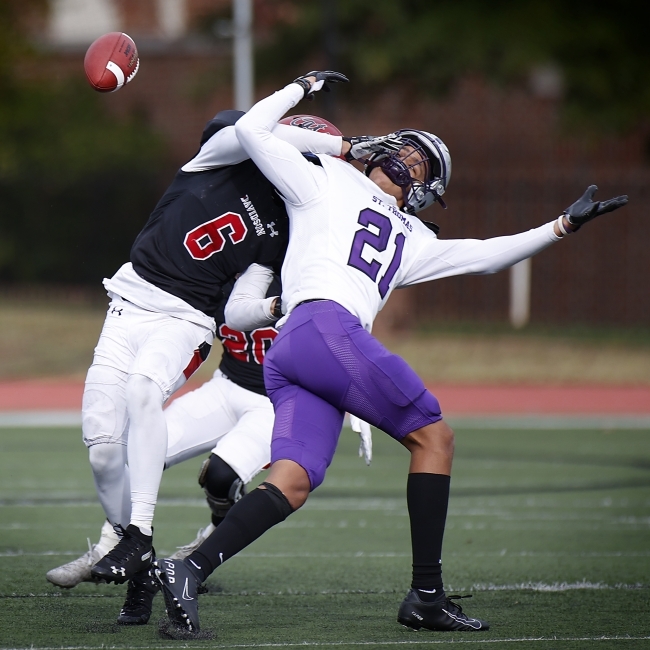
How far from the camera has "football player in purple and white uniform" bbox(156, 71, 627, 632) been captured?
407 centimetres

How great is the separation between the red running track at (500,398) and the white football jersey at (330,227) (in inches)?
306

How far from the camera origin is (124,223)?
18.0 metres

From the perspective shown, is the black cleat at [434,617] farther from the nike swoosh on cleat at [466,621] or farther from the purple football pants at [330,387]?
the purple football pants at [330,387]

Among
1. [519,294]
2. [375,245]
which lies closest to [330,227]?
[375,245]

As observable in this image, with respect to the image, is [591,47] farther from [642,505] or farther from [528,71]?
[642,505]

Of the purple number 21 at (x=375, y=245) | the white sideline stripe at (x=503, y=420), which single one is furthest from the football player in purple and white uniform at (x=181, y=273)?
the white sideline stripe at (x=503, y=420)

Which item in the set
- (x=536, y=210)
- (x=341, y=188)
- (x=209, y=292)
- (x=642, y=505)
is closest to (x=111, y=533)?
(x=209, y=292)

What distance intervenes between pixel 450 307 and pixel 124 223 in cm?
520

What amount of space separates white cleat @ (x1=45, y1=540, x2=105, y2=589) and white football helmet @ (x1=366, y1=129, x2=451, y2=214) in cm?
185

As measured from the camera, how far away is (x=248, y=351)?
5.50 m

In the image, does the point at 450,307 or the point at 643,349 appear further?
the point at 450,307

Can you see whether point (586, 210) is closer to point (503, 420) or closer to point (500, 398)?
point (503, 420)

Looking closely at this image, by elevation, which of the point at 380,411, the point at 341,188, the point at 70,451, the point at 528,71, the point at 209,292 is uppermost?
the point at 528,71

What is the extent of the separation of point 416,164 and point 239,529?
1.59 m
